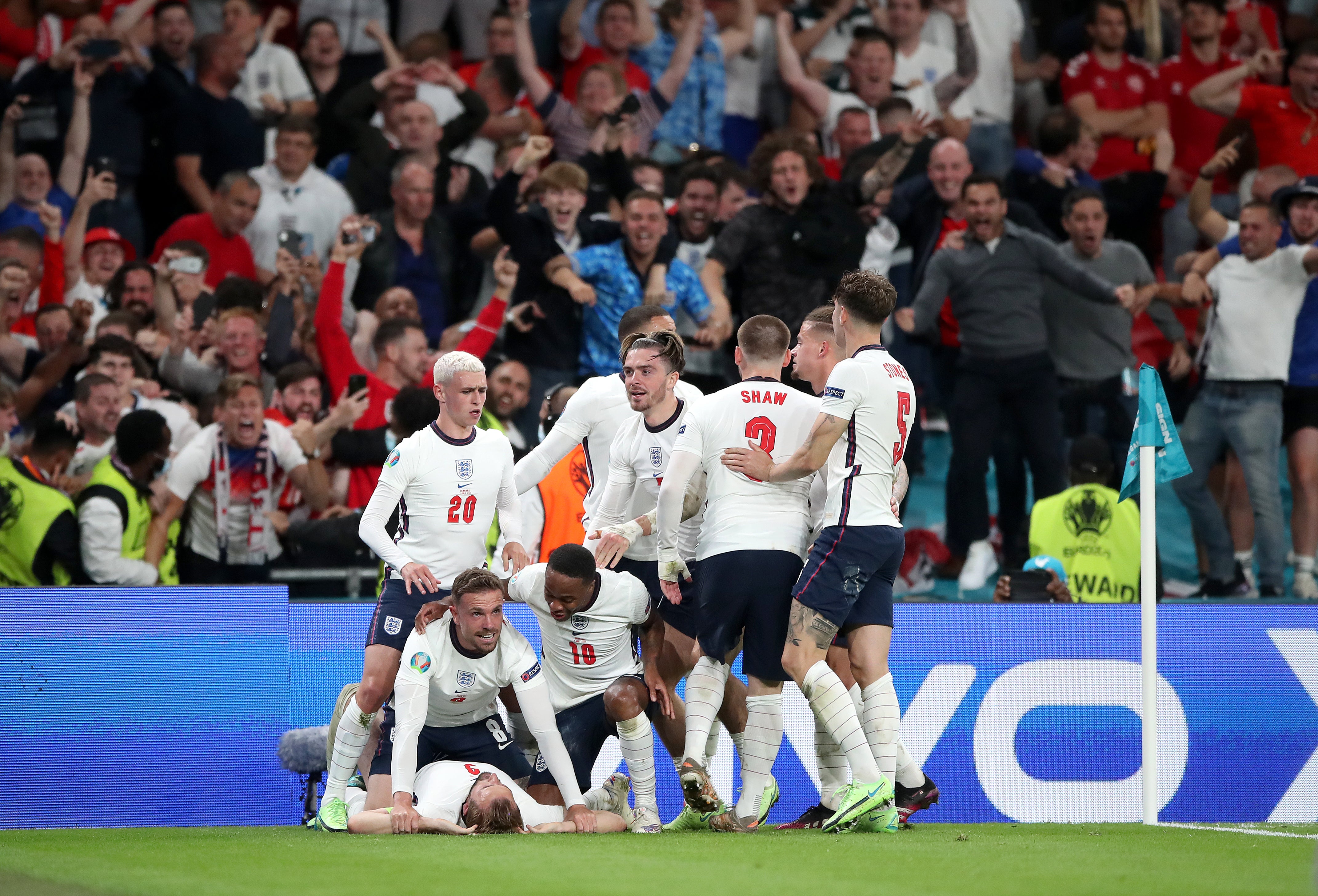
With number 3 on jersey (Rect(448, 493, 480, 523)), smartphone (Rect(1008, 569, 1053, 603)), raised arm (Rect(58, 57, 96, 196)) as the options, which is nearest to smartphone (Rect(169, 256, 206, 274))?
raised arm (Rect(58, 57, 96, 196))

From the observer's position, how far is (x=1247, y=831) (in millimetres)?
7898

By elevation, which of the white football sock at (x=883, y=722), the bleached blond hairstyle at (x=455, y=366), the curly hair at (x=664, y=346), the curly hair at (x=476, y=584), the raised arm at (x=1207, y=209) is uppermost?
the raised arm at (x=1207, y=209)

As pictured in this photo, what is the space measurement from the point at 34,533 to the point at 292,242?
12.3ft

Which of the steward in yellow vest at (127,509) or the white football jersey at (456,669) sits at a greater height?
the steward in yellow vest at (127,509)

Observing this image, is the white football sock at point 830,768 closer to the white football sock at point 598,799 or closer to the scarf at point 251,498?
the white football sock at point 598,799

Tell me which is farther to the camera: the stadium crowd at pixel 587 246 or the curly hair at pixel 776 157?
Result: the curly hair at pixel 776 157

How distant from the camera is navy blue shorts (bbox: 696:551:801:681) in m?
7.49

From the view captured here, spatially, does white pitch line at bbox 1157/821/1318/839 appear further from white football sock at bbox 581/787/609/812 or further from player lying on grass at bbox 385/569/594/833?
player lying on grass at bbox 385/569/594/833

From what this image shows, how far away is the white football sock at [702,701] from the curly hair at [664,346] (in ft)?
5.00

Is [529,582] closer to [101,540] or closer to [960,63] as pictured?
[101,540]

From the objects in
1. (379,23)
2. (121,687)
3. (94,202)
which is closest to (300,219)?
(94,202)

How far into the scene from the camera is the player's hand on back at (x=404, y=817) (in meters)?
7.53

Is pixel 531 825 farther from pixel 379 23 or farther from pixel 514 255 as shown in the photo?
pixel 379 23

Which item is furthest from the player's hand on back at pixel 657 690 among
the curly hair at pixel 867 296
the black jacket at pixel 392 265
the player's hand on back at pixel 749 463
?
the black jacket at pixel 392 265
